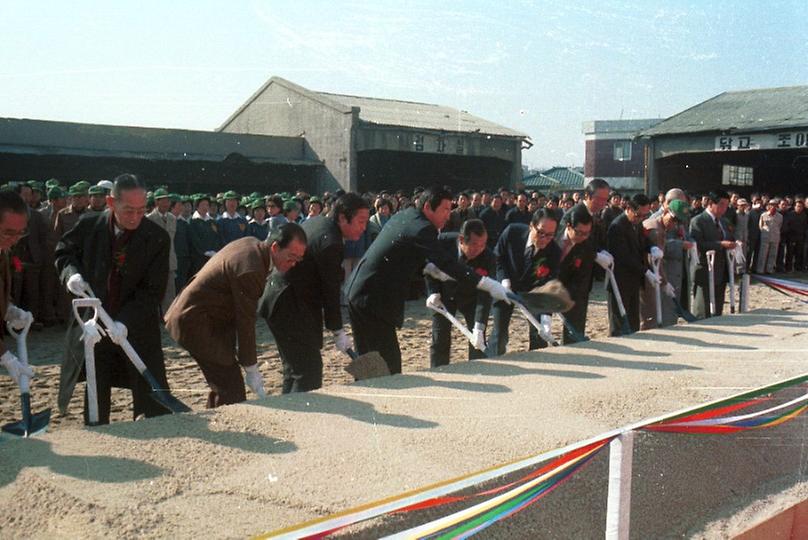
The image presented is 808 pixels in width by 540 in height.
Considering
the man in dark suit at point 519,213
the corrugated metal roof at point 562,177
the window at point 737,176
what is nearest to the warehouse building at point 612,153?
the corrugated metal roof at point 562,177

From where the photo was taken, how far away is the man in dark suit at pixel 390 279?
16.3ft

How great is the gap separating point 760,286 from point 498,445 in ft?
41.7

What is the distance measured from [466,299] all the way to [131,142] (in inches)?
486

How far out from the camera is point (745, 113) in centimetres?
2050

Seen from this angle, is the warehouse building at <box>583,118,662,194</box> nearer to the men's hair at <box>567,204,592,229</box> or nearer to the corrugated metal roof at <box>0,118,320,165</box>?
the corrugated metal roof at <box>0,118,320,165</box>

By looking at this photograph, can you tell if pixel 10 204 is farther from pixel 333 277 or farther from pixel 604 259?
pixel 604 259

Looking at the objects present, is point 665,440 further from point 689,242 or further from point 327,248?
point 689,242

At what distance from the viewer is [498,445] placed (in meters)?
2.81

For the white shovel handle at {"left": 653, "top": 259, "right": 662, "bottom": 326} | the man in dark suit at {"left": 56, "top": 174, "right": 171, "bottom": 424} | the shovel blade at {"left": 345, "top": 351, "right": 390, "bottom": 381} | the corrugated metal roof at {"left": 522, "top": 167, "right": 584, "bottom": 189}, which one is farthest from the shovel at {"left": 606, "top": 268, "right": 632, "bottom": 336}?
the corrugated metal roof at {"left": 522, "top": 167, "right": 584, "bottom": 189}

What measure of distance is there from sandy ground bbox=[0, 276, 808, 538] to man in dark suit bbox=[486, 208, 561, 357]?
1.34 m

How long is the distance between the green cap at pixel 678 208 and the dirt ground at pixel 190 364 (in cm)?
198

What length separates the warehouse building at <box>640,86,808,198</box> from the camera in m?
19.1

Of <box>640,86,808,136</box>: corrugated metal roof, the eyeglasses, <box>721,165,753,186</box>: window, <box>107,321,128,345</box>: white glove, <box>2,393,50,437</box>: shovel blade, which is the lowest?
<box>2,393,50,437</box>: shovel blade

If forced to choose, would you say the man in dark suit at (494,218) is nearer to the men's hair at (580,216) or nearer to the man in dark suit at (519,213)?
the man in dark suit at (519,213)
